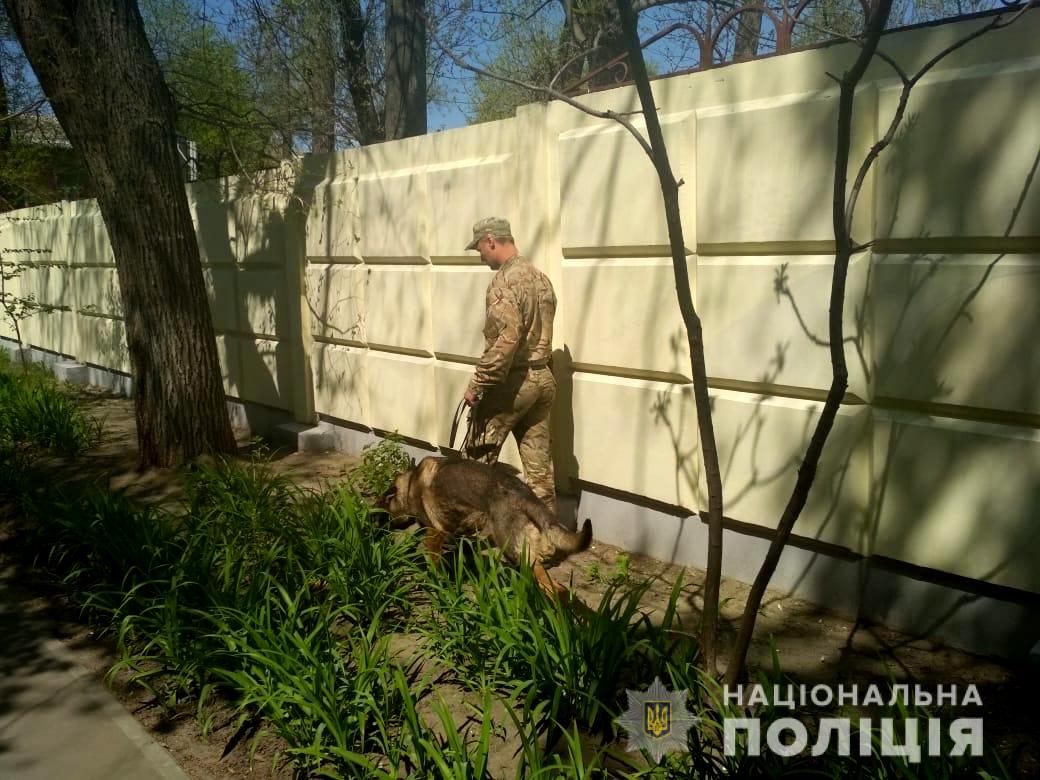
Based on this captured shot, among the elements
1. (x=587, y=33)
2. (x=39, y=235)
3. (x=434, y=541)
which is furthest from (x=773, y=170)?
(x=39, y=235)

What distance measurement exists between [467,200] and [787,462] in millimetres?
2913

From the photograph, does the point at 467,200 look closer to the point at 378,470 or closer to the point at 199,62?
the point at 378,470

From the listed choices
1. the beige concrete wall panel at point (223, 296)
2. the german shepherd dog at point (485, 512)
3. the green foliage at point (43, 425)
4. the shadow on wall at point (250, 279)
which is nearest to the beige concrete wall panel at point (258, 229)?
the shadow on wall at point (250, 279)

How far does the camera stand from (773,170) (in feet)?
14.2

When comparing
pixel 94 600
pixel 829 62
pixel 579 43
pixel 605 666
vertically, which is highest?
pixel 579 43

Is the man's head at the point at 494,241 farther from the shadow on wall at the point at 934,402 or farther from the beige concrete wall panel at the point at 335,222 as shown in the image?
the beige concrete wall panel at the point at 335,222

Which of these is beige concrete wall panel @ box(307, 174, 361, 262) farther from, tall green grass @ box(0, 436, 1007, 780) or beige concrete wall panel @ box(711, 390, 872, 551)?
beige concrete wall panel @ box(711, 390, 872, 551)

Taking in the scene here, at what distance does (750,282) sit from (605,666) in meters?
2.07

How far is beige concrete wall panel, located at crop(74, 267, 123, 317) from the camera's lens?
12094 millimetres

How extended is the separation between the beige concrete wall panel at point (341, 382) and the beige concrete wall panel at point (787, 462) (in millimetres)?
3750

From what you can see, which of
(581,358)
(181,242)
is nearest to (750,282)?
(581,358)

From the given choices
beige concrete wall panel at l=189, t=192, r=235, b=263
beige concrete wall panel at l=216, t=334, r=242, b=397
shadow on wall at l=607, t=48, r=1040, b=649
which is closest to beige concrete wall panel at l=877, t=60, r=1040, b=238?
shadow on wall at l=607, t=48, r=1040, b=649

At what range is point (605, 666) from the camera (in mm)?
3314

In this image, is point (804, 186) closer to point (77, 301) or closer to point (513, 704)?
point (513, 704)
